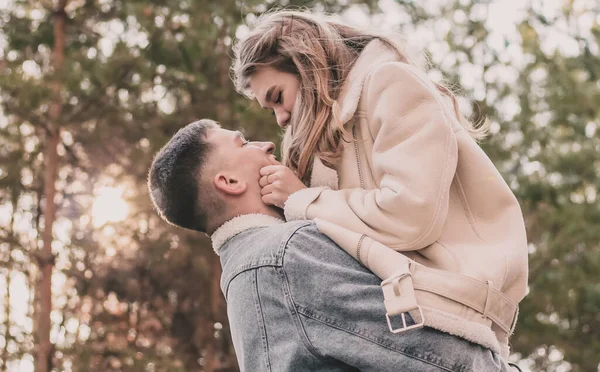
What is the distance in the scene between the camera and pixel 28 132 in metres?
10.5

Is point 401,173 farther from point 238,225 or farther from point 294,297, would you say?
point 238,225

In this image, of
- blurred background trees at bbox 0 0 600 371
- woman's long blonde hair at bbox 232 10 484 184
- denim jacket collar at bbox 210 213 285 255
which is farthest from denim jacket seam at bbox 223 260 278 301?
blurred background trees at bbox 0 0 600 371

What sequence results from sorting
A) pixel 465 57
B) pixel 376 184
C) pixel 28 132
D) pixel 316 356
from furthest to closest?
pixel 465 57
pixel 28 132
pixel 376 184
pixel 316 356

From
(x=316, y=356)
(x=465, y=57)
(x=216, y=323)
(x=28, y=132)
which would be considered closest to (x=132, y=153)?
(x=28, y=132)

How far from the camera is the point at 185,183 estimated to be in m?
2.46

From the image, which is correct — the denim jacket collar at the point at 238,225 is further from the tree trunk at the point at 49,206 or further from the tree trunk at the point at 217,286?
the tree trunk at the point at 217,286

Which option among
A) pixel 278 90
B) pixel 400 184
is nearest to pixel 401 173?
pixel 400 184

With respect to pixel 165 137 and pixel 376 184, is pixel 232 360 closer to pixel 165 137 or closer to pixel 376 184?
pixel 165 137

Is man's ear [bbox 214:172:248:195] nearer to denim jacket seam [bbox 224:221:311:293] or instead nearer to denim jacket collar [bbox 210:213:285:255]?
denim jacket collar [bbox 210:213:285:255]

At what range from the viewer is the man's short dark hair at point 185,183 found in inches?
96.5

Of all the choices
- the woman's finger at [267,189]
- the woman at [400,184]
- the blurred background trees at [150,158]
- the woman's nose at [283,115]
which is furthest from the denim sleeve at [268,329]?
the blurred background trees at [150,158]

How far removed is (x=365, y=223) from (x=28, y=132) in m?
9.19

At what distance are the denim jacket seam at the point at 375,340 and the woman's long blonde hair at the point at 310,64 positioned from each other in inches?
21.4

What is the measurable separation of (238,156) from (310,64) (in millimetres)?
368
